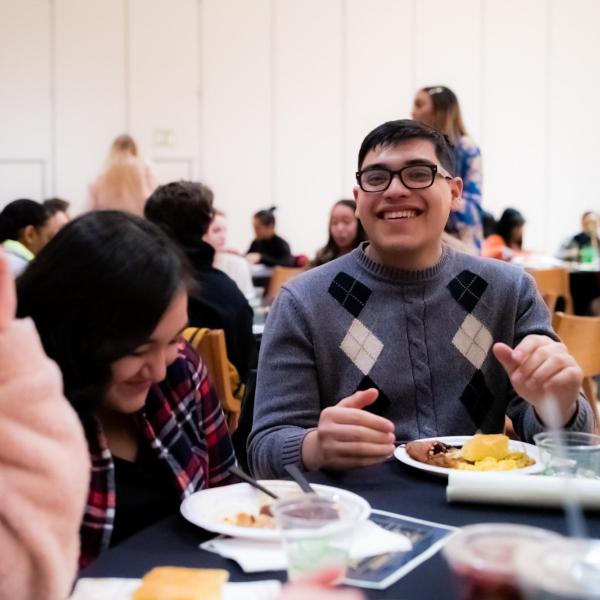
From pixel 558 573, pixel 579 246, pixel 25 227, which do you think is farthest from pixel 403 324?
pixel 579 246

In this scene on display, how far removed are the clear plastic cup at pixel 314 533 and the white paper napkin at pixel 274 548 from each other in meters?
0.06

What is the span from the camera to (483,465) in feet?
4.53

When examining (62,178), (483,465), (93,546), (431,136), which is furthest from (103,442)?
(62,178)

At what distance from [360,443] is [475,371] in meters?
0.52

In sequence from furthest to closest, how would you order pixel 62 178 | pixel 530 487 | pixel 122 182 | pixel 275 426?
1. pixel 62 178
2. pixel 122 182
3. pixel 275 426
4. pixel 530 487

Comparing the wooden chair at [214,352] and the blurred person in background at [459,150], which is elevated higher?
the blurred person in background at [459,150]

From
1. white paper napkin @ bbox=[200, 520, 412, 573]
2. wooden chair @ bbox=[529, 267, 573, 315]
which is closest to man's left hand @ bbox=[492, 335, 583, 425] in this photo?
white paper napkin @ bbox=[200, 520, 412, 573]

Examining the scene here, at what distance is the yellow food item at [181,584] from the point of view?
2.81 ft

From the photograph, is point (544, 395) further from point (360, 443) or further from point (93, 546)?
point (93, 546)

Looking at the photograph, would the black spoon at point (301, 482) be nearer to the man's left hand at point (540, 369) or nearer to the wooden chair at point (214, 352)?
the man's left hand at point (540, 369)

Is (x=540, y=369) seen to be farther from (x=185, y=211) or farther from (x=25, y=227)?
(x=25, y=227)

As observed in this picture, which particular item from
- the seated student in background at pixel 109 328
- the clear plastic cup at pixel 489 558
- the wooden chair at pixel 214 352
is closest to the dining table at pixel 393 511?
the clear plastic cup at pixel 489 558

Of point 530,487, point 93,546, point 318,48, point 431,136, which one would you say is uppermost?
point 318,48

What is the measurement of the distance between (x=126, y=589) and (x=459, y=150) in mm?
3439
